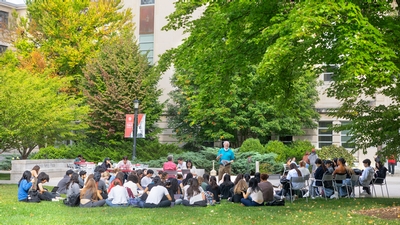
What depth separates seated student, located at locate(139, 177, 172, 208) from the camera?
55.4 feet

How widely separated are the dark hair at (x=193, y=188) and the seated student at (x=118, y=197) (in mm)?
1849

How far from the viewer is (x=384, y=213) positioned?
592 inches

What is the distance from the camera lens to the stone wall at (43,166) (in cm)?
2937

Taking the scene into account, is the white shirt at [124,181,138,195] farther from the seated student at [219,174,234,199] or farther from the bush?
the bush

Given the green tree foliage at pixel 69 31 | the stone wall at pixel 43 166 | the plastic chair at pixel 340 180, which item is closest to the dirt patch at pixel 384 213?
the plastic chair at pixel 340 180

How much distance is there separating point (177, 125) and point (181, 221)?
105ft

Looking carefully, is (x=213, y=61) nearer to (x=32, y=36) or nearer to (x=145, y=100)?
(x=145, y=100)

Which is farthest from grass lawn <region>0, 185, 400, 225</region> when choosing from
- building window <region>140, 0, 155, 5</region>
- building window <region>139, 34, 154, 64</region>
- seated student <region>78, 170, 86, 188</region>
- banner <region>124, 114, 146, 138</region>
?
building window <region>140, 0, 155, 5</region>

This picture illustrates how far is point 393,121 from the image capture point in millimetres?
17750

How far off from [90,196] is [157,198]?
203cm

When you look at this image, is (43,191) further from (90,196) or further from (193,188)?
(193,188)

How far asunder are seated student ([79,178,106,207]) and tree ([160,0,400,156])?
14.2ft

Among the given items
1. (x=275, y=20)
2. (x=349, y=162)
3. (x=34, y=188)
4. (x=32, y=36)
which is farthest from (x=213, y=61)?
(x=32, y=36)

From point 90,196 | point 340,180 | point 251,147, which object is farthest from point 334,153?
point 90,196
